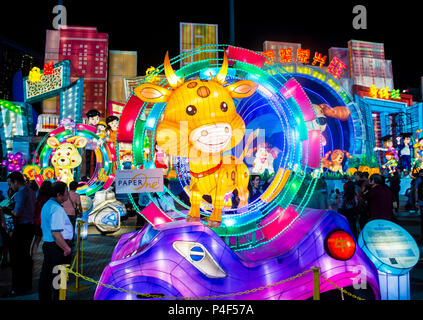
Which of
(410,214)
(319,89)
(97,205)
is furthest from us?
(319,89)

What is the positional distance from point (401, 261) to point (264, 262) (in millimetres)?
1365

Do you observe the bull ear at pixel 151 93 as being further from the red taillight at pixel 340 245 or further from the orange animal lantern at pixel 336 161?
the orange animal lantern at pixel 336 161

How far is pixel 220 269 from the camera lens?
293 centimetres

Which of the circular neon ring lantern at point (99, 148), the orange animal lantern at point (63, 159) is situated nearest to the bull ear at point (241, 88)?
the circular neon ring lantern at point (99, 148)

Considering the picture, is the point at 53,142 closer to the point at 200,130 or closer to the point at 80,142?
the point at 80,142

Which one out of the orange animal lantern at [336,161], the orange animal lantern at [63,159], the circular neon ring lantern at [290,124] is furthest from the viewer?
the orange animal lantern at [336,161]

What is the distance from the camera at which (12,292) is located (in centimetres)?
453

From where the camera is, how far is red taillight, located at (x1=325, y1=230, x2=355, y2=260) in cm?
304

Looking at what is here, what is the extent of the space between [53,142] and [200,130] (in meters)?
7.82

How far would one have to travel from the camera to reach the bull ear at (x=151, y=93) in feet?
13.5

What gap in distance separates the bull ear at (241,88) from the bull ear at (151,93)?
0.86 metres

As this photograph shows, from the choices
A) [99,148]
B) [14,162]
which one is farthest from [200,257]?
[14,162]
